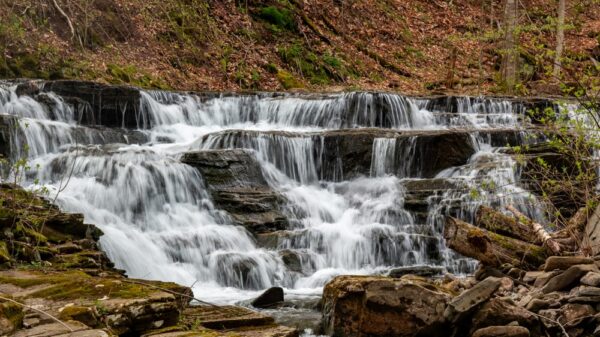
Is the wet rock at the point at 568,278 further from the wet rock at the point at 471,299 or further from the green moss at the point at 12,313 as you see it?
the green moss at the point at 12,313

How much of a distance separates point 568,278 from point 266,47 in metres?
17.6

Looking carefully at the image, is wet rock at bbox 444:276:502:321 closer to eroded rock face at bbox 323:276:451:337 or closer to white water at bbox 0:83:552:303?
eroded rock face at bbox 323:276:451:337

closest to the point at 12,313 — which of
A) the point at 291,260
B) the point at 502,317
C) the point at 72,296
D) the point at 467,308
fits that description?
the point at 72,296

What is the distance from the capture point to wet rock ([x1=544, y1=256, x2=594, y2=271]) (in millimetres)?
7336

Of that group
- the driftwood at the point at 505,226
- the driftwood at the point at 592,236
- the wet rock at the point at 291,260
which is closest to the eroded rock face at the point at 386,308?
the driftwood at the point at 505,226

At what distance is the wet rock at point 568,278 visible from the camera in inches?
275

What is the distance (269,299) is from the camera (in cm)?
898

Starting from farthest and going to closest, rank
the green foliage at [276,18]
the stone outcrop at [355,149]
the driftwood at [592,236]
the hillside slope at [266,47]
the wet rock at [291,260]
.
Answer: the green foliage at [276,18]
the hillside slope at [266,47]
the stone outcrop at [355,149]
the wet rock at [291,260]
the driftwood at [592,236]

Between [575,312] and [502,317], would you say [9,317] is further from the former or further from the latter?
[575,312]

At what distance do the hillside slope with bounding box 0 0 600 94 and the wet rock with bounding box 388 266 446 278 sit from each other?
298 inches

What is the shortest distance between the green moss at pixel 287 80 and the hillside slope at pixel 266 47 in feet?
0.12

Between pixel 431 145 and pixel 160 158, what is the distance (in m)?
5.99

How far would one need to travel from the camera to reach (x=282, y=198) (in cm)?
1351

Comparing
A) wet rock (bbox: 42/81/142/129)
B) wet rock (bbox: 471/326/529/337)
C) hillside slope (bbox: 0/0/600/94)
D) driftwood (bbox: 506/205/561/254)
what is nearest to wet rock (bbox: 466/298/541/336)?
wet rock (bbox: 471/326/529/337)
